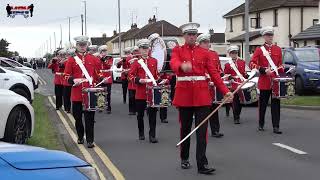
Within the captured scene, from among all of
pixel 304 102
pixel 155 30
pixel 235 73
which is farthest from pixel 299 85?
pixel 155 30

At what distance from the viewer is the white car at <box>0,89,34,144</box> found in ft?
30.6

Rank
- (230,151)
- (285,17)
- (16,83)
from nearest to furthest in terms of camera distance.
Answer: (230,151) < (16,83) < (285,17)

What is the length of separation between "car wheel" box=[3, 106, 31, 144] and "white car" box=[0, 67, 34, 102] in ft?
21.3

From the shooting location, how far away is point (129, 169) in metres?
8.70

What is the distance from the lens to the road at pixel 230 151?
27.2ft

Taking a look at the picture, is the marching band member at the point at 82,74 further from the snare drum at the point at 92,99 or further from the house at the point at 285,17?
the house at the point at 285,17

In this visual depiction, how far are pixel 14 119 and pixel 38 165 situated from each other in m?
6.47

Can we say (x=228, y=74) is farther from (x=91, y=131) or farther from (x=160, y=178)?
(x=160, y=178)

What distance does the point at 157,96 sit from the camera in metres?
11.2

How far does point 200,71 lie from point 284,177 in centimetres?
182

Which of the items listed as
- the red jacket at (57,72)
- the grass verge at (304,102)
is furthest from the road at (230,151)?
the red jacket at (57,72)

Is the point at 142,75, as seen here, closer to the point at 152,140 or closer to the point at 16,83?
the point at 152,140

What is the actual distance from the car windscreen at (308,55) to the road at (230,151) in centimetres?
814

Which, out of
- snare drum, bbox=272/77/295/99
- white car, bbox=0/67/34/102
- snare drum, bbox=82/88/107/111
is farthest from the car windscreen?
snare drum, bbox=82/88/107/111
